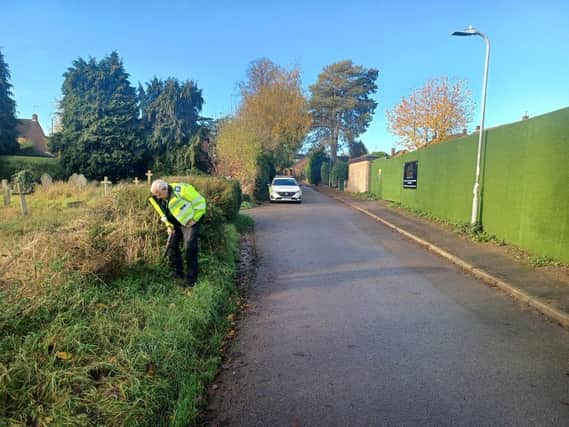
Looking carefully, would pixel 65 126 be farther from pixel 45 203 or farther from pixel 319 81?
pixel 319 81

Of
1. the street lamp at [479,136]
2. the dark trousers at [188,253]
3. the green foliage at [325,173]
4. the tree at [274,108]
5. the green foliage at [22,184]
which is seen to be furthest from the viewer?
the green foliage at [325,173]

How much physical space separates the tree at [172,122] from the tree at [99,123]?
142 centimetres

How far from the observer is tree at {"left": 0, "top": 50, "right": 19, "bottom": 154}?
31.7m

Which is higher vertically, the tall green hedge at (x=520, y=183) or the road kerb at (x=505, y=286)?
the tall green hedge at (x=520, y=183)

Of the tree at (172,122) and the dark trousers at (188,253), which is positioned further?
the tree at (172,122)

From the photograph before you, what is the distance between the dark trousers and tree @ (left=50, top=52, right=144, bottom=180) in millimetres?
29685

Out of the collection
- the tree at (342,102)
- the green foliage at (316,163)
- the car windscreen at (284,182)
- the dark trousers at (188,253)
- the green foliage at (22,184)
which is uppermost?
the tree at (342,102)

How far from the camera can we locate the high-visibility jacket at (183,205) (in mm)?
5262

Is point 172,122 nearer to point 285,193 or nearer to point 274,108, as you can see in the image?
point 274,108

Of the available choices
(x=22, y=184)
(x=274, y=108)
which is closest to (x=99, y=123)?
(x=274, y=108)

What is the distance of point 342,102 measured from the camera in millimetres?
46219

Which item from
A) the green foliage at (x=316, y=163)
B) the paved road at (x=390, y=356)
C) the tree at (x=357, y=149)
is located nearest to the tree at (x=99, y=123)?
the green foliage at (x=316, y=163)

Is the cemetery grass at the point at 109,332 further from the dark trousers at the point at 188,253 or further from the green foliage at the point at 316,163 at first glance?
the green foliage at the point at 316,163

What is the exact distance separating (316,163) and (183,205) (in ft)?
151
